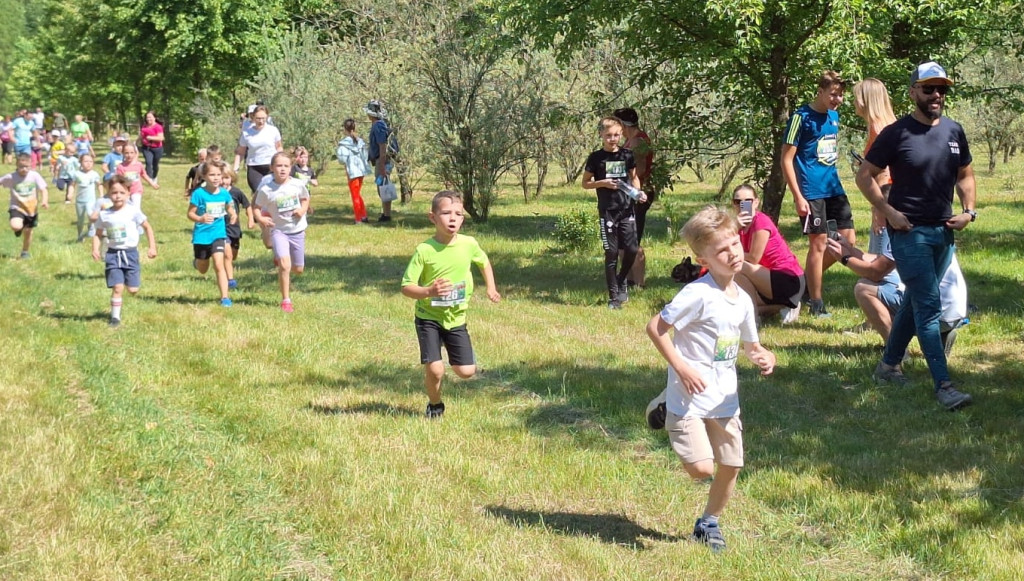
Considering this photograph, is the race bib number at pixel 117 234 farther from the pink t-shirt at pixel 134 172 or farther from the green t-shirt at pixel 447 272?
the pink t-shirt at pixel 134 172

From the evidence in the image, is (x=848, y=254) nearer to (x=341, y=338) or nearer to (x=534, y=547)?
(x=534, y=547)

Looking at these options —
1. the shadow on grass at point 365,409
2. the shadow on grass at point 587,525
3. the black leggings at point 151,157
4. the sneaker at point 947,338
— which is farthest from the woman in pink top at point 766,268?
the black leggings at point 151,157

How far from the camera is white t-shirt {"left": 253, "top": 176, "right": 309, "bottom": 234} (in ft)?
38.8

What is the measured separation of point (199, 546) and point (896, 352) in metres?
5.24

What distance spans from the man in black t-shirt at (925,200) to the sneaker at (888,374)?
0.47 m

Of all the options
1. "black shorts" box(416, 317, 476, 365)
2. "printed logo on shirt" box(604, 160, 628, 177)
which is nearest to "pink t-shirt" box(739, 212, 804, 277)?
"printed logo on shirt" box(604, 160, 628, 177)

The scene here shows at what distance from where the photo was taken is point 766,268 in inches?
393

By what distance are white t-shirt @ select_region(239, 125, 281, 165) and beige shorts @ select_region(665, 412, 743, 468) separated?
1241 centimetres

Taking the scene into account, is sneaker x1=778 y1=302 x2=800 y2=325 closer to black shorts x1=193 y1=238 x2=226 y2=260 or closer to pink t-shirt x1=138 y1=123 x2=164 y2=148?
black shorts x1=193 y1=238 x2=226 y2=260

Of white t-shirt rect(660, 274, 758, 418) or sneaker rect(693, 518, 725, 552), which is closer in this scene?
white t-shirt rect(660, 274, 758, 418)

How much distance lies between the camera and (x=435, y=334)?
734cm

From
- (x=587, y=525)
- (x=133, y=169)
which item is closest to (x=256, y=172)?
(x=133, y=169)

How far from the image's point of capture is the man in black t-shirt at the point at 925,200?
741 cm

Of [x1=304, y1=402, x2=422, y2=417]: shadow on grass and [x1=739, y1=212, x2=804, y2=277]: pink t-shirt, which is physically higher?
[x1=739, y1=212, x2=804, y2=277]: pink t-shirt
